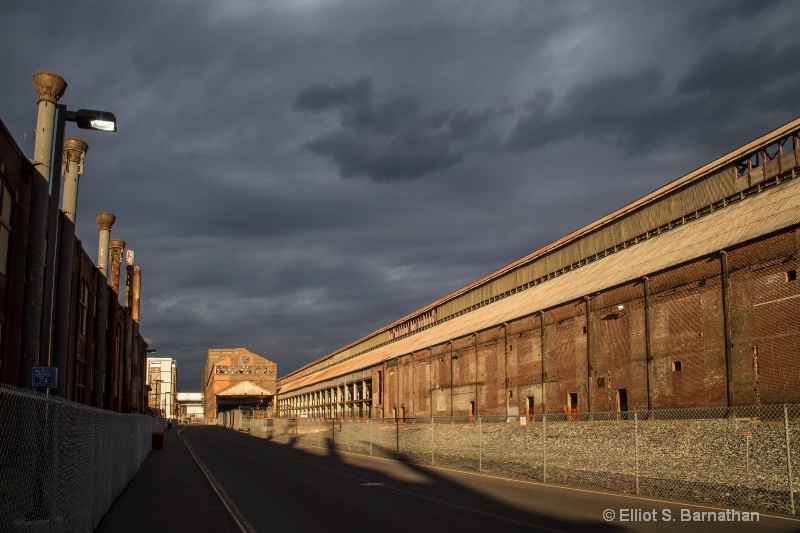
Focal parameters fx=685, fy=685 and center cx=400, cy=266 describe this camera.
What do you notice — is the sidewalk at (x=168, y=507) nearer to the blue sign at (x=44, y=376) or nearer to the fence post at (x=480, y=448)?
the blue sign at (x=44, y=376)

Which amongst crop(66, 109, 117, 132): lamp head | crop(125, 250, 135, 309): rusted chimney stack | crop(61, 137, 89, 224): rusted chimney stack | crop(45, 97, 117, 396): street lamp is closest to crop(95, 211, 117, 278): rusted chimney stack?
crop(61, 137, 89, 224): rusted chimney stack

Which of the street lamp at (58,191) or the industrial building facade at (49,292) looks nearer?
the street lamp at (58,191)

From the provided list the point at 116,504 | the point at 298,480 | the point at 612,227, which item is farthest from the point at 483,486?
the point at 612,227

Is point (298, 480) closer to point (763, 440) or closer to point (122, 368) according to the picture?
point (763, 440)

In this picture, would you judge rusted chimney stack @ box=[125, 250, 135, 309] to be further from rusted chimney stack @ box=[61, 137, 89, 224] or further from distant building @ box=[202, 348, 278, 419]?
distant building @ box=[202, 348, 278, 419]

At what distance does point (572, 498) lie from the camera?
16938 mm

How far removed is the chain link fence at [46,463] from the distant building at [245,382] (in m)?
98.1

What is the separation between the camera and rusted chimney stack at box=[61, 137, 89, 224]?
1078 inches

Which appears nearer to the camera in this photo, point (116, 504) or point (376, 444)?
point (116, 504)

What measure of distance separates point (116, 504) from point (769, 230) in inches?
844

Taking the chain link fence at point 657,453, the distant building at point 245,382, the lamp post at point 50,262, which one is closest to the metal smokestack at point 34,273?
the lamp post at point 50,262

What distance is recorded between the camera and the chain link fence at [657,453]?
48.1ft

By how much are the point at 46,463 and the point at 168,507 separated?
926 cm

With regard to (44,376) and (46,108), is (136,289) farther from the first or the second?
(44,376)
